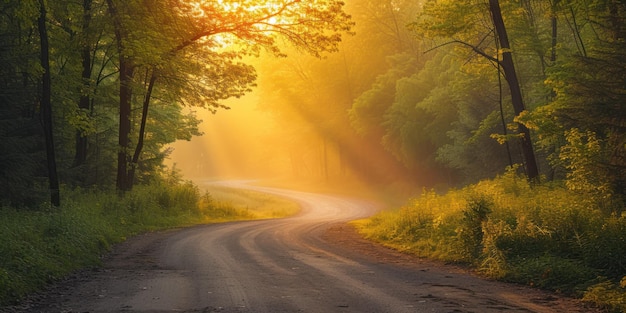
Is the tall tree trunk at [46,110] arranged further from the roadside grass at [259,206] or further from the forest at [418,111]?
the roadside grass at [259,206]

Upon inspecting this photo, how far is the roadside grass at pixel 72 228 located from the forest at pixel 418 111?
12 centimetres

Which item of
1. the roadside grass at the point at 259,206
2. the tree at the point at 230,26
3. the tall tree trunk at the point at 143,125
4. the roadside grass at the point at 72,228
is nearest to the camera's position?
the roadside grass at the point at 72,228

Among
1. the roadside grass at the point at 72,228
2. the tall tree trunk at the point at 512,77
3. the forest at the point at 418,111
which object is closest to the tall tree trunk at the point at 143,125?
the forest at the point at 418,111

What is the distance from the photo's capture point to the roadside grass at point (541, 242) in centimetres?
879

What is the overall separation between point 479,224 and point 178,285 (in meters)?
7.29

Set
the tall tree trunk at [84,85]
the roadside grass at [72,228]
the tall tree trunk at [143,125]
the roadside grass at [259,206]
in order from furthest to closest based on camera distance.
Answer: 1. the roadside grass at [259,206]
2. the tall tree trunk at [143,125]
3. the tall tree trunk at [84,85]
4. the roadside grass at [72,228]

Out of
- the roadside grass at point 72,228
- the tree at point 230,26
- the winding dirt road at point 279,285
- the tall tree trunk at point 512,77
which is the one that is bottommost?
the winding dirt road at point 279,285

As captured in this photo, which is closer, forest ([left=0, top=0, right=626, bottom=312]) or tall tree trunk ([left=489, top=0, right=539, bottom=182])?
forest ([left=0, top=0, right=626, bottom=312])

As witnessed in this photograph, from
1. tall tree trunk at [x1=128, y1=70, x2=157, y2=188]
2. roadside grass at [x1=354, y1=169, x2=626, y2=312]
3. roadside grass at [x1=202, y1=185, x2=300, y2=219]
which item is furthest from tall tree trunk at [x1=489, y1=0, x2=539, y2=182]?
roadside grass at [x1=202, y1=185, x2=300, y2=219]

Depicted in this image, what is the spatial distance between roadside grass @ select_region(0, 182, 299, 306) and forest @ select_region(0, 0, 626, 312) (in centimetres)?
12

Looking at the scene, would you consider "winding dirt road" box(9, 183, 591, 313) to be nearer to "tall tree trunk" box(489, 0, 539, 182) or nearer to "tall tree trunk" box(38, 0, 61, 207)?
"tall tree trunk" box(38, 0, 61, 207)

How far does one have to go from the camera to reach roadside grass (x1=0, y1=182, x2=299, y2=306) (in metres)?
9.20

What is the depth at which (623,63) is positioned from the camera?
11.4 metres

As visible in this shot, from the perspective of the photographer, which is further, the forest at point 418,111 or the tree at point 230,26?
the tree at point 230,26
